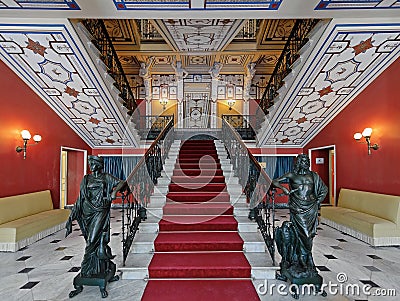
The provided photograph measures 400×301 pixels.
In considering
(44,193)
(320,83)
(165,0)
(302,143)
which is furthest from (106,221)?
(302,143)

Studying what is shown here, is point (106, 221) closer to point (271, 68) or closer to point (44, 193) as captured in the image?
point (44, 193)

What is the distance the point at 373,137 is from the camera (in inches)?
251

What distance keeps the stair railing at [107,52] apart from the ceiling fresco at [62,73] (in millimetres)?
540

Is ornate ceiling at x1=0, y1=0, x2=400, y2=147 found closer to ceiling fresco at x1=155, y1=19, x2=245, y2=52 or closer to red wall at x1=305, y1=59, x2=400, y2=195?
ceiling fresco at x1=155, y1=19, x2=245, y2=52

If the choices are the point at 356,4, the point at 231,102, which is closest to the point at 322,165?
the point at 231,102

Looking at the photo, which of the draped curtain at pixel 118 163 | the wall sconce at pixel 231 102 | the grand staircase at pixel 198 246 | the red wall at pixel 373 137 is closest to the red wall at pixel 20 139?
the draped curtain at pixel 118 163

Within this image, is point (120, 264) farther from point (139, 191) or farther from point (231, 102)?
point (231, 102)

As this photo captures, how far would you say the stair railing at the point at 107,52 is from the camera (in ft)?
19.7

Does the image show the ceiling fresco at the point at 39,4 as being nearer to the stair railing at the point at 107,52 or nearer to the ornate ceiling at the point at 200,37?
the stair railing at the point at 107,52

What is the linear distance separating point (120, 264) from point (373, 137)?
5621 millimetres

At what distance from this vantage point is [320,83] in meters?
6.39

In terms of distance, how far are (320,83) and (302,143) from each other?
12.1ft

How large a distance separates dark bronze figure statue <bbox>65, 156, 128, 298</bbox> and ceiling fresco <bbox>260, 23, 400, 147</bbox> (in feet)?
14.2

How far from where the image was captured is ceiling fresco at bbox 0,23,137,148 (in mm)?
4980
